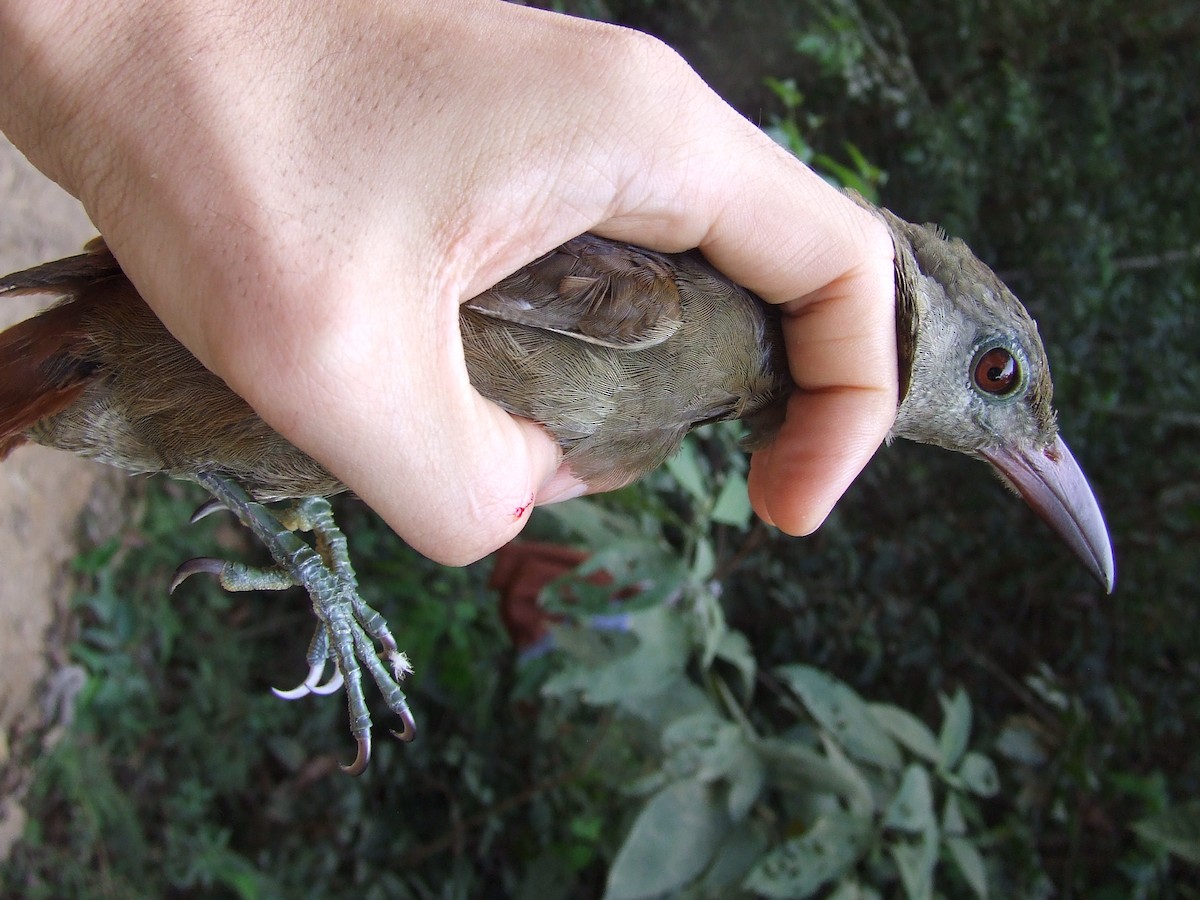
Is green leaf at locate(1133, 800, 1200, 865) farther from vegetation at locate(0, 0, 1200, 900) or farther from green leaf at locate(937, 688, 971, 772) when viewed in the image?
green leaf at locate(937, 688, 971, 772)

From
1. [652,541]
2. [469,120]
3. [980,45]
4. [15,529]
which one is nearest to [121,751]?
[15,529]

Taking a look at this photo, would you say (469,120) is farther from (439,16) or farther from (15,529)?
(15,529)

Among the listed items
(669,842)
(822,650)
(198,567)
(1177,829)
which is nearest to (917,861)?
(669,842)

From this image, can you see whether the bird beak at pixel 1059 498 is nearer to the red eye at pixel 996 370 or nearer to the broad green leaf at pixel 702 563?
the red eye at pixel 996 370

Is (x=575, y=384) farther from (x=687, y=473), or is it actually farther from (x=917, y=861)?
(x=917, y=861)

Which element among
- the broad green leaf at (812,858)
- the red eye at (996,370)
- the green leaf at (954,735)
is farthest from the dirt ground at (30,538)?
the red eye at (996,370)

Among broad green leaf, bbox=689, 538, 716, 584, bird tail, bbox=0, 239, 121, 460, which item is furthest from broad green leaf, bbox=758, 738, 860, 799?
bird tail, bbox=0, 239, 121, 460

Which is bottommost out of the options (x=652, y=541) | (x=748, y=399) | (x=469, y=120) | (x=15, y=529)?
(x=15, y=529)
